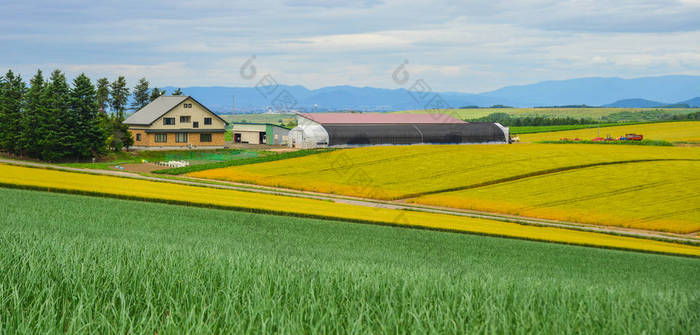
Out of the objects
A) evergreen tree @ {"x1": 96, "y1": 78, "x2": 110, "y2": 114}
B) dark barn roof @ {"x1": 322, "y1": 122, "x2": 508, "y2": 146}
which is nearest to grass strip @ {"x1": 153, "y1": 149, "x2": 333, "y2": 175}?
dark barn roof @ {"x1": 322, "y1": 122, "x2": 508, "y2": 146}

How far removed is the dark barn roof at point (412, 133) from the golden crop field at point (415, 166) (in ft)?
35.8

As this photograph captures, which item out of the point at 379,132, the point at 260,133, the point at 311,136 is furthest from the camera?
the point at 260,133

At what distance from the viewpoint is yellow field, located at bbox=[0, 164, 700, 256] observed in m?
31.9

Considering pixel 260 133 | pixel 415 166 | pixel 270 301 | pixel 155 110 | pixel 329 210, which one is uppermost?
pixel 155 110

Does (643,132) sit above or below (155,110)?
below

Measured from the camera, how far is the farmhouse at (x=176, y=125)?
91.7 m

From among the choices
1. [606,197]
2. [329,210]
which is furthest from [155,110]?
[606,197]

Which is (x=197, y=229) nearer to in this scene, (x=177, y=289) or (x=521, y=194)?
(x=177, y=289)

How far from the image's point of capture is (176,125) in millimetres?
94250

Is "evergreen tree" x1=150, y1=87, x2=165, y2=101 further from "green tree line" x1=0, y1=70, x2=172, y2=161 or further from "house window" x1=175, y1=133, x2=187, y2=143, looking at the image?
"green tree line" x1=0, y1=70, x2=172, y2=161

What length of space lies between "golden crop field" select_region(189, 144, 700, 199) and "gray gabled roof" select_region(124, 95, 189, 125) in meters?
33.8

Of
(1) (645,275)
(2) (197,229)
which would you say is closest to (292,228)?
(2) (197,229)

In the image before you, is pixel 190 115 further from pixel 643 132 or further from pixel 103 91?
pixel 643 132

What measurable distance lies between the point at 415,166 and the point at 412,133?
27.5 m
